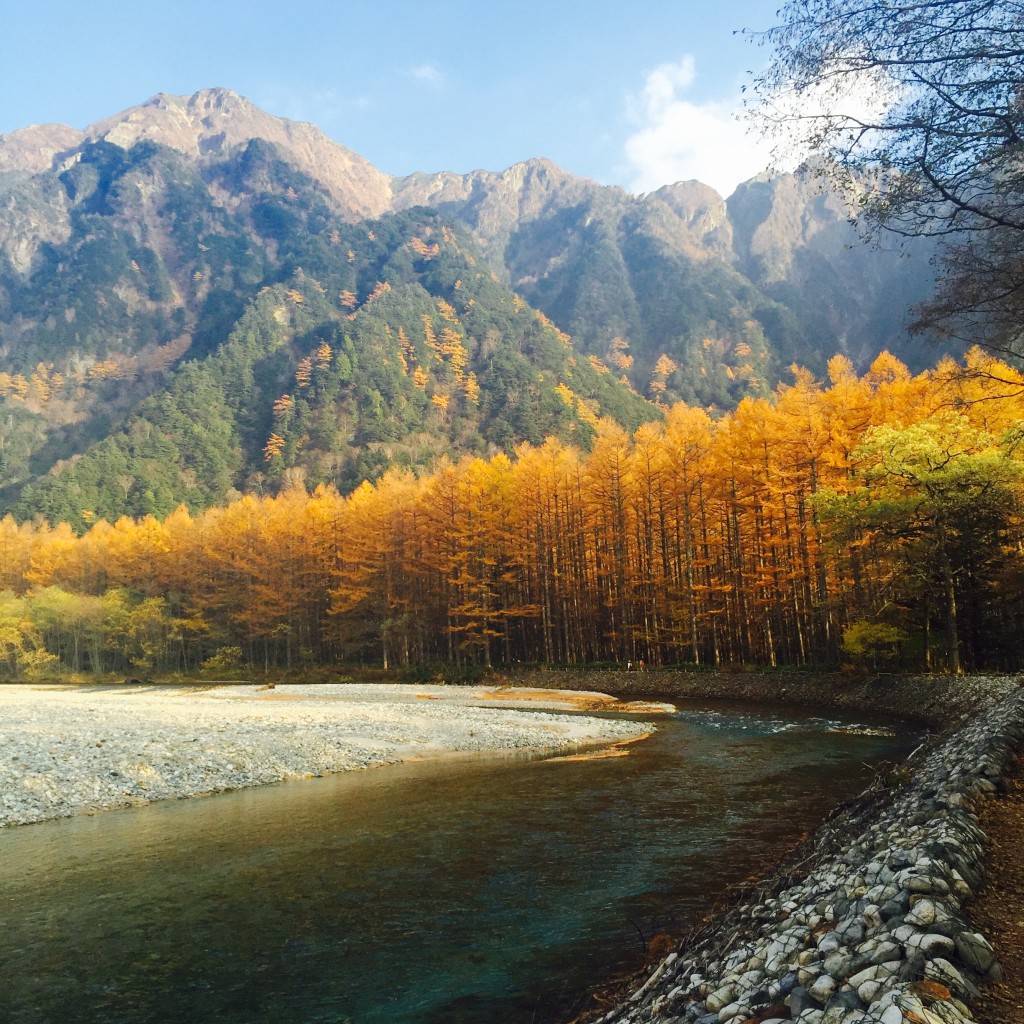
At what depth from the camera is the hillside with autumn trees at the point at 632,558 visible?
81.3ft

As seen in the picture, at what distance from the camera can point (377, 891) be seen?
834 cm

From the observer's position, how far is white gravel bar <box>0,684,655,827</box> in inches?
541

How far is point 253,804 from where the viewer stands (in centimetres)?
1316

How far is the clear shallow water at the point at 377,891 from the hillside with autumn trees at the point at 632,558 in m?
8.24

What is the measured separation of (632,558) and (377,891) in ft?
125

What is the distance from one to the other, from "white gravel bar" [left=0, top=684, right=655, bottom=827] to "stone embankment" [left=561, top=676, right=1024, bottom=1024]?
467 inches

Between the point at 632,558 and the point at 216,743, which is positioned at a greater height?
the point at 632,558

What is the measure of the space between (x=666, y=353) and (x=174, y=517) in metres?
126

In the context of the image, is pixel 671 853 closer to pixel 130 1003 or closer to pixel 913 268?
pixel 130 1003

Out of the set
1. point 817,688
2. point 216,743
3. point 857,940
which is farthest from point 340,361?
point 857,940

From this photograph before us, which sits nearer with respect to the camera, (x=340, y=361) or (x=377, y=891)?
(x=377, y=891)

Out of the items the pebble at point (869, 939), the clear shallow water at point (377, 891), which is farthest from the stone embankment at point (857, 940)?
the clear shallow water at point (377, 891)

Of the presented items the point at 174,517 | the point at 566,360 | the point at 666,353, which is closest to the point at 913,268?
the point at 666,353

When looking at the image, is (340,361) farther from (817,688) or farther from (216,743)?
(216,743)
